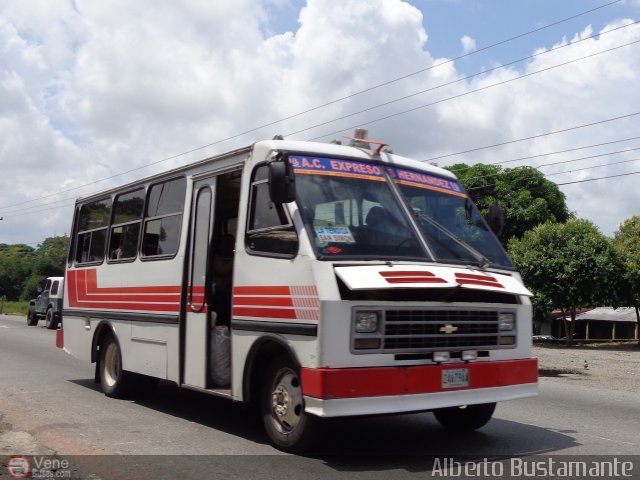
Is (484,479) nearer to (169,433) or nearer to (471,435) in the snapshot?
(471,435)

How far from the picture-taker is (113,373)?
9883 millimetres

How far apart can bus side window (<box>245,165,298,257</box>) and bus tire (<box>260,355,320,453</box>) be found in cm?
98

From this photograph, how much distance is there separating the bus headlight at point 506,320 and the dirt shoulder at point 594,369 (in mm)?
6734

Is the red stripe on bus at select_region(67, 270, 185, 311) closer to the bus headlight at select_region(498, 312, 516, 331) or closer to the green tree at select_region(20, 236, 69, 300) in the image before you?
the bus headlight at select_region(498, 312, 516, 331)

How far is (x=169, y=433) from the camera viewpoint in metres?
7.46

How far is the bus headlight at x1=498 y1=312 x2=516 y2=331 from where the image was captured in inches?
265

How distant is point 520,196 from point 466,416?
3050 centimetres

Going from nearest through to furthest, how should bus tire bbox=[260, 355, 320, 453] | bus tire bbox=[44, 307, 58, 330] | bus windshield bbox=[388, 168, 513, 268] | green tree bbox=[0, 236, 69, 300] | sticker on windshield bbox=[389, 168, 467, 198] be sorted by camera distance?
bus tire bbox=[260, 355, 320, 453]
bus windshield bbox=[388, 168, 513, 268]
sticker on windshield bbox=[389, 168, 467, 198]
bus tire bbox=[44, 307, 58, 330]
green tree bbox=[0, 236, 69, 300]

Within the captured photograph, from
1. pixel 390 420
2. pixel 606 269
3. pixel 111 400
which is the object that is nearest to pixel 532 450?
pixel 390 420

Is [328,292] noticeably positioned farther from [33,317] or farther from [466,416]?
[33,317]

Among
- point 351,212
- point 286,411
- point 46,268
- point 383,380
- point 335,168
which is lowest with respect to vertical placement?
point 286,411

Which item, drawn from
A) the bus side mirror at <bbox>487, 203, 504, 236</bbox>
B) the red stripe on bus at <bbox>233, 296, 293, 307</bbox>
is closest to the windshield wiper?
the bus side mirror at <bbox>487, 203, 504, 236</bbox>

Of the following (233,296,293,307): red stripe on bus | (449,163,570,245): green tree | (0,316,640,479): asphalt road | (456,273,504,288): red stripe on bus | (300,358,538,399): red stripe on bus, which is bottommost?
(0,316,640,479): asphalt road

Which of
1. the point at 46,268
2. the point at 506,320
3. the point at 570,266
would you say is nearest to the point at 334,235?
the point at 506,320
